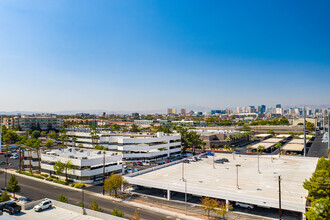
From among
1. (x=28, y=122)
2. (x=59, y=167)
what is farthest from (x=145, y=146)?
(x=28, y=122)

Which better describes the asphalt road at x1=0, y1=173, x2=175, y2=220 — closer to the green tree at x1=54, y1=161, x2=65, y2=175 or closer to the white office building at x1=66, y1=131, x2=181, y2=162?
the green tree at x1=54, y1=161, x2=65, y2=175

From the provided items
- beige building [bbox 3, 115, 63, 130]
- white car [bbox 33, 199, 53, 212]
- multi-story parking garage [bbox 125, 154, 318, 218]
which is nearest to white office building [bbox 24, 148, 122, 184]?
multi-story parking garage [bbox 125, 154, 318, 218]

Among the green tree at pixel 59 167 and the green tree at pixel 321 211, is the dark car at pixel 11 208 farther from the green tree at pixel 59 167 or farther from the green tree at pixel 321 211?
the green tree at pixel 321 211

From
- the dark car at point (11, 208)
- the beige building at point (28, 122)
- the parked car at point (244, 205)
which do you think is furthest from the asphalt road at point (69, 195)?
the beige building at point (28, 122)

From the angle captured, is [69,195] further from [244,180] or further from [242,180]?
[244,180]

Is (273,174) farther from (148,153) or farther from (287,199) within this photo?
(148,153)

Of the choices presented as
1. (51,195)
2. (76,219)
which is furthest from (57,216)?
(51,195)

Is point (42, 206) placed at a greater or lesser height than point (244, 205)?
greater
